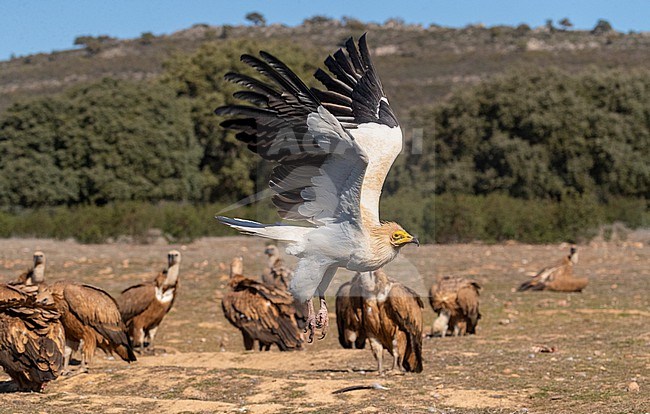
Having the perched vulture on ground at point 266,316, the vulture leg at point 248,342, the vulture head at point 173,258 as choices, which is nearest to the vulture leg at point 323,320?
the perched vulture on ground at point 266,316

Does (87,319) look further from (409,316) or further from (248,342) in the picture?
(409,316)

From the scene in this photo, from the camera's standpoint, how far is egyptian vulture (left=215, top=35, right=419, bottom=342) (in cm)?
674

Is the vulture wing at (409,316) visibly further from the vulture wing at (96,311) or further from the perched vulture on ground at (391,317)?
the vulture wing at (96,311)

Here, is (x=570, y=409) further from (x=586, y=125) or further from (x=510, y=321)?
(x=586, y=125)

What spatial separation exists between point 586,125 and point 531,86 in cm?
306

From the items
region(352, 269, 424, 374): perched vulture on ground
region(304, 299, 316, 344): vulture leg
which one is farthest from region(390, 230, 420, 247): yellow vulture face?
region(352, 269, 424, 374): perched vulture on ground

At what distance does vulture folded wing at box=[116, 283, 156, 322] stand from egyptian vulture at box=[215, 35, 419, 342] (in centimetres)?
464

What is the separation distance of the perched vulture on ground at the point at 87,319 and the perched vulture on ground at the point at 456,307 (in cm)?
450

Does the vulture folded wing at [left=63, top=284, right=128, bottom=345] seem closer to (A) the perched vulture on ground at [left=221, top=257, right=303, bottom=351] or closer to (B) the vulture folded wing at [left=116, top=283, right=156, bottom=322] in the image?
(B) the vulture folded wing at [left=116, top=283, right=156, bottom=322]

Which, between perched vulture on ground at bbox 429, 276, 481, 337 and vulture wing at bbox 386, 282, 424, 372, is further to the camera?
perched vulture on ground at bbox 429, 276, 481, 337

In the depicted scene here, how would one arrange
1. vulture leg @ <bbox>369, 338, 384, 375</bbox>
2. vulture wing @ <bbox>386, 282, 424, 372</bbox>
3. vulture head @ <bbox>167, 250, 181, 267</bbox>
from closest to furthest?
vulture wing @ <bbox>386, 282, 424, 372</bbox> < vulture leg @ <bbox>369, 338, 384, 375</bbox> < vulture head @ <bbox>167, 250, 181, 267</bbox>

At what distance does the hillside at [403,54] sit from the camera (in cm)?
7275

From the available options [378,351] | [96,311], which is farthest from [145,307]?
[378,351]

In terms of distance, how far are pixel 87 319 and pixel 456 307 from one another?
16.4 ft
